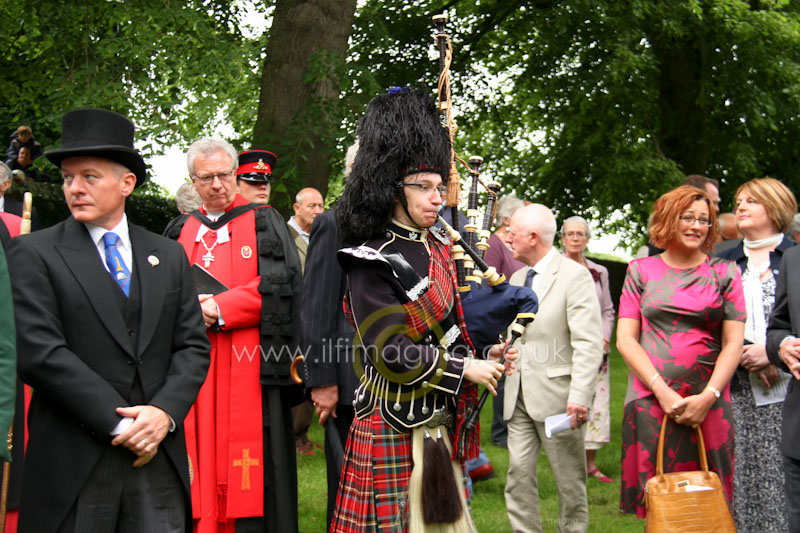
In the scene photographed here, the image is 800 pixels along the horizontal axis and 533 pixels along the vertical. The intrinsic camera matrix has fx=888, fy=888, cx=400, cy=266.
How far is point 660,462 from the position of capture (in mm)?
5031

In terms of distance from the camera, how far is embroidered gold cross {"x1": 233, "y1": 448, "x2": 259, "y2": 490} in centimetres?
530

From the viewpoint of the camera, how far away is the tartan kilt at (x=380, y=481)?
3.76m

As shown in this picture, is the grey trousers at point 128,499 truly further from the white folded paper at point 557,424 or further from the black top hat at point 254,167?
the black top hat at point 254,167

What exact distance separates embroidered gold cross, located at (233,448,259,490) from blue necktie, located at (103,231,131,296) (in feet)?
6.71

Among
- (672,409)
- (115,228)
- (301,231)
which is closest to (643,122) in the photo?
(301,231)

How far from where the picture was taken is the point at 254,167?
21.5 feet

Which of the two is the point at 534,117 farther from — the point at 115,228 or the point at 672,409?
the point at 115,228

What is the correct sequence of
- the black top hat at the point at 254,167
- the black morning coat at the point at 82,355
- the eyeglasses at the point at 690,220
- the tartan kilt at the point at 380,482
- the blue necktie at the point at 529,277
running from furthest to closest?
1. the black top hat at the point at 254,167
2. the blue necktie at the point at 529,277
3. the eyeglasses at the point at 690,220
4. the tartan kilt at the point at 380,482
5. the black morning coat at the point at 82,355

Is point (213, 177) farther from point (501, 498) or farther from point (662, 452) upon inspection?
point (501, 498)

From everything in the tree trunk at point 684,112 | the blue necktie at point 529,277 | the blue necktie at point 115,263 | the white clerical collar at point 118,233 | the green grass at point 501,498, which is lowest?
the green grass at point 501,498

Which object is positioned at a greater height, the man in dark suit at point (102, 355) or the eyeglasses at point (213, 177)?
the eyeglasses at point (213, 177)

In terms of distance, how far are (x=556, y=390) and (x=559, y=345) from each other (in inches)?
11.8

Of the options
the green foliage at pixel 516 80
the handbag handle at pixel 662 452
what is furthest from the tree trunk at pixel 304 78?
the handbag handle at pixel 662 452

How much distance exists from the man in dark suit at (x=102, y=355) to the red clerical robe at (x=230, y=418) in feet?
5.19
